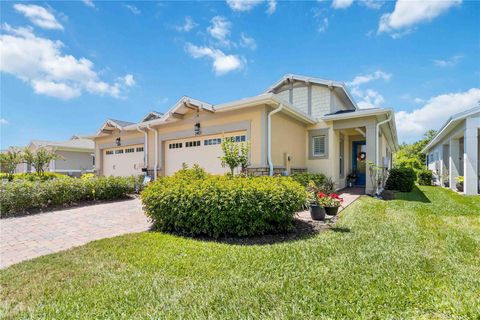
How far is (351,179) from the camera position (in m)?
14.0

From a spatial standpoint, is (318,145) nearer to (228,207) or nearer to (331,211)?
(331,211)

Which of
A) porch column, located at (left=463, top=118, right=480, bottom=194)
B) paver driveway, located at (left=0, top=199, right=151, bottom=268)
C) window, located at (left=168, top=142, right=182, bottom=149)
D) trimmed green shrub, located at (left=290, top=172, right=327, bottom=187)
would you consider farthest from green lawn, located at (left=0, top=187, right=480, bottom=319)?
porch column, located at (left=463, top=118, right=480, bottom=194)

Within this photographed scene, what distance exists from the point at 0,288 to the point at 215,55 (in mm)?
11022

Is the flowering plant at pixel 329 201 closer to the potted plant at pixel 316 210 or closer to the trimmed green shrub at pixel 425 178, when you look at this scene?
the potted plant at pixel 316 210

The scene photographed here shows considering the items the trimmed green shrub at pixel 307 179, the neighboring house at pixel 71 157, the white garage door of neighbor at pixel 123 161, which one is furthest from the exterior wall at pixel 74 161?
the trimmed green shrub at pixel 307 179

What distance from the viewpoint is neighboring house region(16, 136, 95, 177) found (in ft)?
72.3

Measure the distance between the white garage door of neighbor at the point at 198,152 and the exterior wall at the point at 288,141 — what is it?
137 cm

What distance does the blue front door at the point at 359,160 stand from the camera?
14867mm

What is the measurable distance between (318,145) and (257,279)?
9.66m

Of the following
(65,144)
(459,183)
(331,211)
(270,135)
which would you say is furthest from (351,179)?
(65,144)

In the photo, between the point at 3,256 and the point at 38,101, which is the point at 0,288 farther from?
the point at 38,101

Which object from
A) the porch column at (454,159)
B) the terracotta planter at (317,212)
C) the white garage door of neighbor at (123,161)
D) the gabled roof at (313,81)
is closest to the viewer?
the terracotta planter at (317,212)

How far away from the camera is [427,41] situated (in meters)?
9.36

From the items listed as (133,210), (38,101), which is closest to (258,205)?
(133,210)
